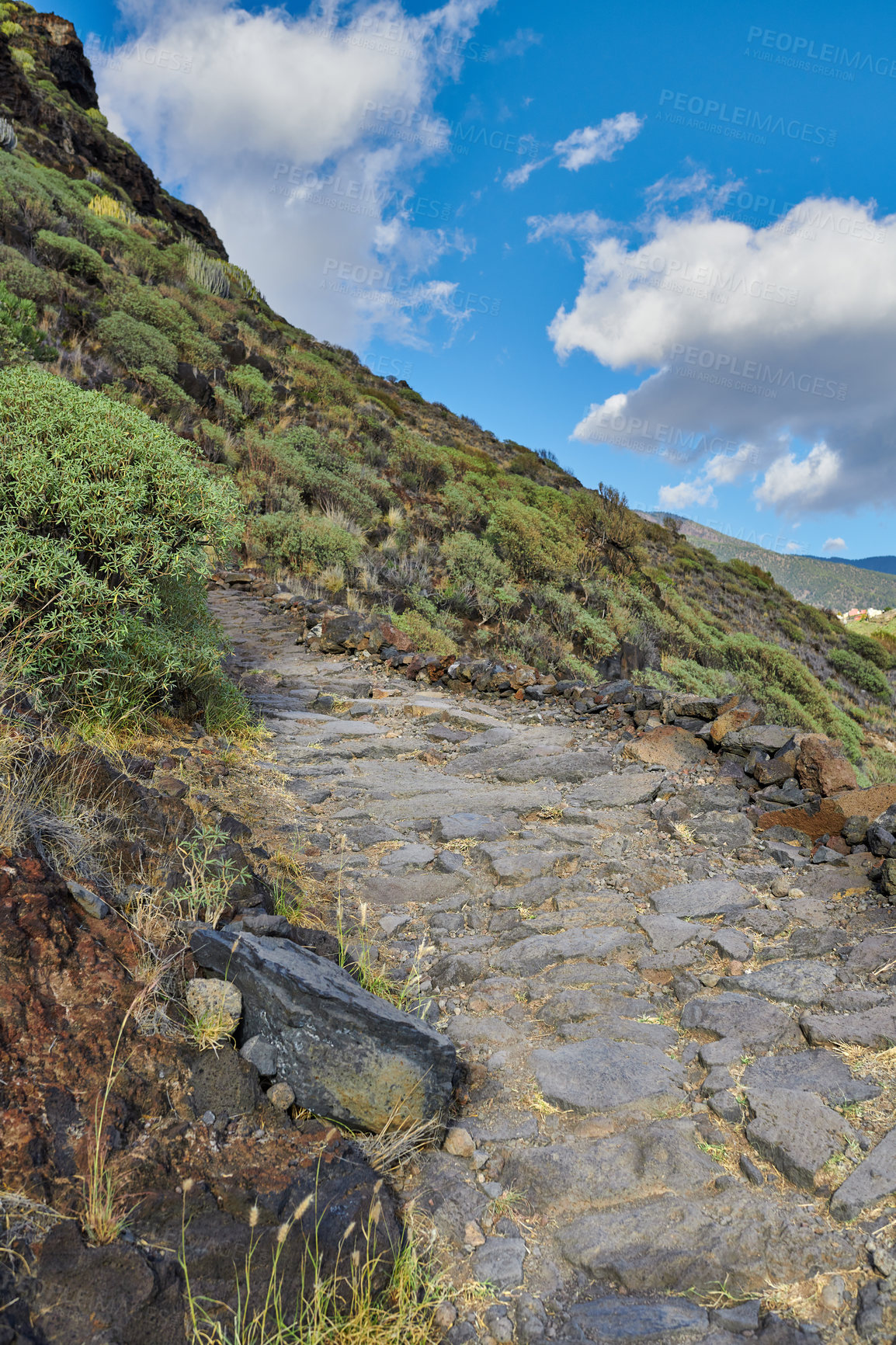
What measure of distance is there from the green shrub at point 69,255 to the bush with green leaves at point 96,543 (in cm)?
1279

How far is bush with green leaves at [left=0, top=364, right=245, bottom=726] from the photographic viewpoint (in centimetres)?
404

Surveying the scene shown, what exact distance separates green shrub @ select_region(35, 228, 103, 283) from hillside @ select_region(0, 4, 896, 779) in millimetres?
37

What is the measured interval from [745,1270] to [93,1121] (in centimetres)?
167

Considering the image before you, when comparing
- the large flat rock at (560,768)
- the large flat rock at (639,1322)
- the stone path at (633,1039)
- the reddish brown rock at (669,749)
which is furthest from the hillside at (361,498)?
the large flat rock at (639,1322)

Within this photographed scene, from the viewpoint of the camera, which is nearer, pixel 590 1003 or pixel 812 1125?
pixel 812 1125

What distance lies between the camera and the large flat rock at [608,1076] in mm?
2445

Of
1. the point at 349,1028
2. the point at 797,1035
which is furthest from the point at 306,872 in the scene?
the point at 797,1035

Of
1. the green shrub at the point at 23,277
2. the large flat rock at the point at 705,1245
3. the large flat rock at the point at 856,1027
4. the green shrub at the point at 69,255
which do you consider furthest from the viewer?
the green shrub at the point at 69,255

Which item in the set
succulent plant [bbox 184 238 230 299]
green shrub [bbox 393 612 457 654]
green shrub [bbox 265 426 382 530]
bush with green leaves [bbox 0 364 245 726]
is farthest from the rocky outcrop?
bush with green leaves [bbox 0 364 245 726]

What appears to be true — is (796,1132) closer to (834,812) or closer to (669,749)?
(834,812)

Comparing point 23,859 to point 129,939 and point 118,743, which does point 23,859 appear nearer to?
point 129,939

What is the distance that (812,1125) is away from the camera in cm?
220

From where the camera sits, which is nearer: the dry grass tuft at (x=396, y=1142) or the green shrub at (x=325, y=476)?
the dry grass tuft at (x=396, y=1142)

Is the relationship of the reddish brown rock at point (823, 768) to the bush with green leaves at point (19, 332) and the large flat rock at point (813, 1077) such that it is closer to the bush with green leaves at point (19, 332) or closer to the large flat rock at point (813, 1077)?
the large flat rock at point (813, 1077)
